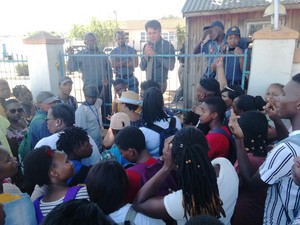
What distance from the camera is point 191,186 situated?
152 centimetres

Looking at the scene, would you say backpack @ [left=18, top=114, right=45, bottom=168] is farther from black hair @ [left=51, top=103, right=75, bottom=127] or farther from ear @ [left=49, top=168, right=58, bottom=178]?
ear @ [left=49, top=168, right=58, bottom=178]

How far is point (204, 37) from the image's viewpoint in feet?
17.3

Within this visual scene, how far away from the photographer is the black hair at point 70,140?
243cm

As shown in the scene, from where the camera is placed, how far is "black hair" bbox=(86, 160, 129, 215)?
1603 mm

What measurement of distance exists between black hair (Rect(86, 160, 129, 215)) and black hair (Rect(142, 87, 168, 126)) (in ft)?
4.09

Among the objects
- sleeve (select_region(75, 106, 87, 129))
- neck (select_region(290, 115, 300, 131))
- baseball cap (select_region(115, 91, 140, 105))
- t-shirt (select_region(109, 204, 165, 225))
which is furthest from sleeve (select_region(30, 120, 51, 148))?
neck (select_region(290, 115, 300, 131))

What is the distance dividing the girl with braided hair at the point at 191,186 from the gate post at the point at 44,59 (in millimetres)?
4098

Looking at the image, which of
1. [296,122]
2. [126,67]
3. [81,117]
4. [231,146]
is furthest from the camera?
[126,67]

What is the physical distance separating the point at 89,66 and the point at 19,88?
4.48ft

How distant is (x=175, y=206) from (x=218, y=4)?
23.0 ft

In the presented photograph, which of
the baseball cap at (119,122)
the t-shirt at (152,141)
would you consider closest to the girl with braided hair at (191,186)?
the t-shirt at (152,141)

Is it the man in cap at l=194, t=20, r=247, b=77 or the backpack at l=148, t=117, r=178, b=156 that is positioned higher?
the man in cap at l=194, t=20, r=247, b=77

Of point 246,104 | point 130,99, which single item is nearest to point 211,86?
point 246,104

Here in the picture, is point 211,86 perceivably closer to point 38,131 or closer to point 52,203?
point 38,131
